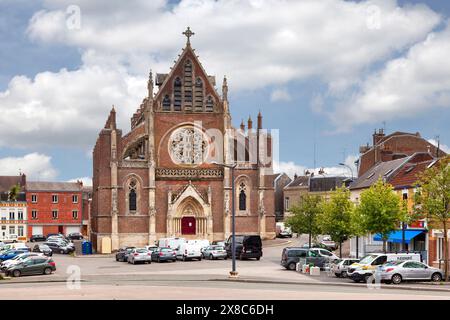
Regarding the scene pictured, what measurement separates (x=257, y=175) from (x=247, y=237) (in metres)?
20.8

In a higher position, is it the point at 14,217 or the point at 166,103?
the point at 166,103

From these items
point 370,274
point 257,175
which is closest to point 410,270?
point 370,274

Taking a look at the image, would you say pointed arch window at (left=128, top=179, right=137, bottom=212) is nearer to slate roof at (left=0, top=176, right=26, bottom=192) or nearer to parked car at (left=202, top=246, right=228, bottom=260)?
parked car at (left=202, top=246, right=228, bottom=260)

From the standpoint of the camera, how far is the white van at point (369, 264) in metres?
37.7

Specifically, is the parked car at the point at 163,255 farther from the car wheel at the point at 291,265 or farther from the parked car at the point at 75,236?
the parked car at the point at 75,236

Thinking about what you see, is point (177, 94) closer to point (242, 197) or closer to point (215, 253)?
point (242, 197)

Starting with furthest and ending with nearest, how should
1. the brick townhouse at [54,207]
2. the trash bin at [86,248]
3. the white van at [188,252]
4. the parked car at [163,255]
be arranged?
the brick townhouse at [54,207] < the trash bin at [86,248] < the white van at [188,252] < the parked car at [163,255]

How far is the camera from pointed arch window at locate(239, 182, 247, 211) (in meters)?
76.1

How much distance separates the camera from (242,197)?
76.2 meters

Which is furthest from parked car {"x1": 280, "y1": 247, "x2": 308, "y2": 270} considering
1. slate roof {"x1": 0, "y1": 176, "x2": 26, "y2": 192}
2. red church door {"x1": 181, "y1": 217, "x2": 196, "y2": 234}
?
slate roof {"x1": 0, "y1": 176, "x2": 26, "y2": 192}

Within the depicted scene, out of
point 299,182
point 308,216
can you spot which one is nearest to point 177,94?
point 308,216

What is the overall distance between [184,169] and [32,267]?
1264 inches

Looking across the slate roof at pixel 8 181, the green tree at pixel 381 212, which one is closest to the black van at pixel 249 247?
the green tree at pixel 381 212
